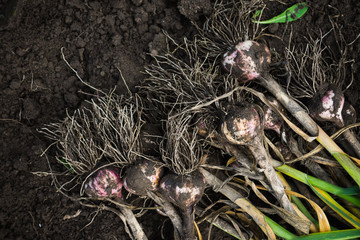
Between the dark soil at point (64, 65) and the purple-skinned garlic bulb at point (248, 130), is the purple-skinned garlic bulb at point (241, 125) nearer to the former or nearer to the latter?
the purple-skinned garlic bulb at point (248, 130)

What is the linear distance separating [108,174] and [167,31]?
70 cm

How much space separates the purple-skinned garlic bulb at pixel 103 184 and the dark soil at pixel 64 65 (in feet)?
0.62

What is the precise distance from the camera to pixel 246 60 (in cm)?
130

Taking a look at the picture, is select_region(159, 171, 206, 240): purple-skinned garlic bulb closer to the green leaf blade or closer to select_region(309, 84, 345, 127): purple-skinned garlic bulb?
select_region(309, 84, 345, 127): purple-skinned garlic bulb

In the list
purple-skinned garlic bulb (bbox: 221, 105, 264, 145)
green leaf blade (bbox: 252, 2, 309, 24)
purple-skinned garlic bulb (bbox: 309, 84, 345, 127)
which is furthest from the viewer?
green leaf blade (bbox: 252, 2, 309, 24)

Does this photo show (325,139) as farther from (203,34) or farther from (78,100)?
(78,100)

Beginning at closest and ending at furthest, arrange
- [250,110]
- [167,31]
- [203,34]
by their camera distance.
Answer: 1. [250,110]
2. [203,34]
3. [167,31]

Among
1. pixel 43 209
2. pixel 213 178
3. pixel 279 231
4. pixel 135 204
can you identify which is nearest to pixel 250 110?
pixel 213 178

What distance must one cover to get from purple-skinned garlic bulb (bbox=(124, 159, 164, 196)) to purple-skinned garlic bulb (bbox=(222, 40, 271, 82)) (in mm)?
480

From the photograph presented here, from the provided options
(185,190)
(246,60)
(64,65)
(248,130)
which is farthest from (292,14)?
(64,65)

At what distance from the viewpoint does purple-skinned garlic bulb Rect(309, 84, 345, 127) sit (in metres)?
1.33

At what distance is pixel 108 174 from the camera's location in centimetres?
135

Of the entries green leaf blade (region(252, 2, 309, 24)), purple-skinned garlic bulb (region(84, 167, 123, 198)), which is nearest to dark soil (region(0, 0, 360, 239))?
green leaf blade (region(252, 2, 309, 24))

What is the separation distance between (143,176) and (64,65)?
66 cm
